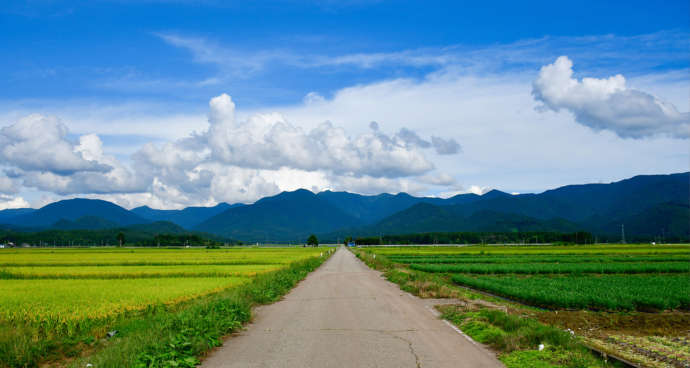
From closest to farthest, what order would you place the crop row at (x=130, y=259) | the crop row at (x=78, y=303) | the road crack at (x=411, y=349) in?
the road crack at (x=411, y=349) < the crop row at (x=78, y=303) < the crop row at (x=130, y=259)

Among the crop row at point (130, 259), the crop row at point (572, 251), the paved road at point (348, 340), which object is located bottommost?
the crop row at point (572, 251)

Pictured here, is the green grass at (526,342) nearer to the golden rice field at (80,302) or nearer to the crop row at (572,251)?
the golden rice field at (80,302)

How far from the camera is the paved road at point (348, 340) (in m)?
8.91

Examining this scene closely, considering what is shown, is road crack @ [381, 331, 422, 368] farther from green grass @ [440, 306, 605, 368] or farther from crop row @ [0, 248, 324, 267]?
crop row @ [0, 248, 324, 267]

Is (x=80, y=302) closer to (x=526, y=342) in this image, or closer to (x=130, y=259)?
(x=526, y=342)

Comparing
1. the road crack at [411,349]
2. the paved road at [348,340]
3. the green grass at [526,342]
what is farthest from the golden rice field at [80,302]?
the green grass at [526,342]

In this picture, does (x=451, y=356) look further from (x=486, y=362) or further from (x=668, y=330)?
(x=668, y=330)

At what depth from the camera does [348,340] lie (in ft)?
35.3

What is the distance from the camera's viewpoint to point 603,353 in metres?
9.52

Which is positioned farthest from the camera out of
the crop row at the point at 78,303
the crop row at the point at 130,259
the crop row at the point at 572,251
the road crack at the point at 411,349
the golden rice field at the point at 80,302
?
the crop row at the point at 572,251

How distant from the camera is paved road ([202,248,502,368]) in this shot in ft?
29.2

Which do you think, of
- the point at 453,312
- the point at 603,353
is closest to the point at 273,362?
the point at 603,353

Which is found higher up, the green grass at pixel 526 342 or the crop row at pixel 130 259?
the green grass at pixel 526 342

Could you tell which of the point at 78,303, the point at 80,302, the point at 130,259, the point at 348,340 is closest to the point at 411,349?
the point at 348,340
